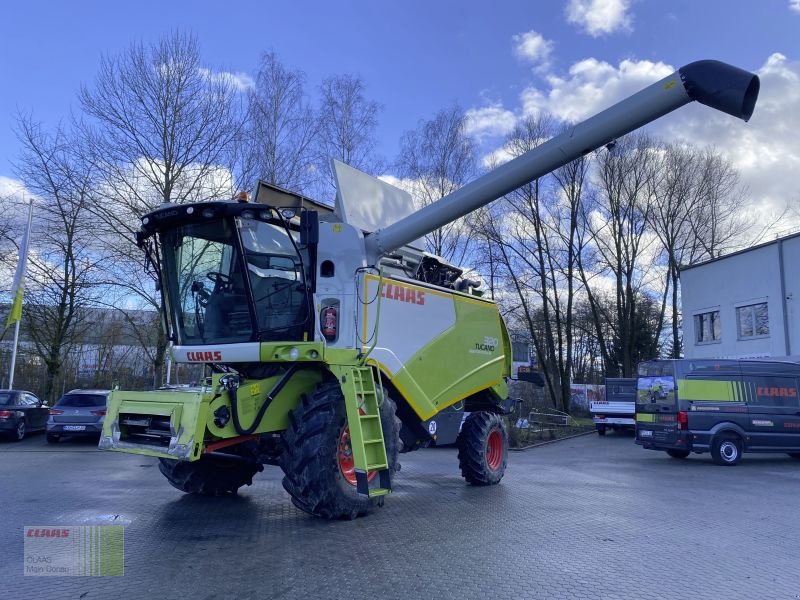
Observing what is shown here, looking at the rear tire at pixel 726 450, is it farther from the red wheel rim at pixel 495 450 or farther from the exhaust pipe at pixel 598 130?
the exhaust pipe at pixel 598 130

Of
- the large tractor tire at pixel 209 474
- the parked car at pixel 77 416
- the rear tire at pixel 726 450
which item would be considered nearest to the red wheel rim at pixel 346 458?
the large tractor tire at pixel 209 474

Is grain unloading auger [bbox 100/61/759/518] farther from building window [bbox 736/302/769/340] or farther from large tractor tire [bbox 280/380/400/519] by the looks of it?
building window [bbox 736/302/769/340]

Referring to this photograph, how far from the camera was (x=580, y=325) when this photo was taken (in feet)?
130

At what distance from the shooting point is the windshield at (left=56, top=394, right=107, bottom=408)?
54.5 feet

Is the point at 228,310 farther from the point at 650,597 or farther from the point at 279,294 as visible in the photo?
the point at 650,597

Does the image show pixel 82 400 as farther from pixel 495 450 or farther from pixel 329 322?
pixel 329 322

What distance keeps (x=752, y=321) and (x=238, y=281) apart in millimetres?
25795

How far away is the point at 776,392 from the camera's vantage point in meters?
15.2

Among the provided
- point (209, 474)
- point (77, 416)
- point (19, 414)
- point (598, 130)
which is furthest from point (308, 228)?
point (19, 414)

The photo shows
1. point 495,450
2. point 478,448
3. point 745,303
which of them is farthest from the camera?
point 745,303

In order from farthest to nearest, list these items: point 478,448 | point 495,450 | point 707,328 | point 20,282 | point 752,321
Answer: point 707,328 → point 752,321 → point 20,282 → point 495,450 → point 478,448

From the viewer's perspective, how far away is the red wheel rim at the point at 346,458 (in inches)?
276

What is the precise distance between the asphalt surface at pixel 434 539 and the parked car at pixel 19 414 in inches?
265

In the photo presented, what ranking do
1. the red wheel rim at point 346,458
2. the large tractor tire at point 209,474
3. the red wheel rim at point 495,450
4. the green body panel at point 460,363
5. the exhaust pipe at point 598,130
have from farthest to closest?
the red wheel rim at point 495,450
the green body panel at point 460,363
the large tractor tire at point 209,474
the red wheel rim at point 346,458
the exhaust pipe at point 598,130
